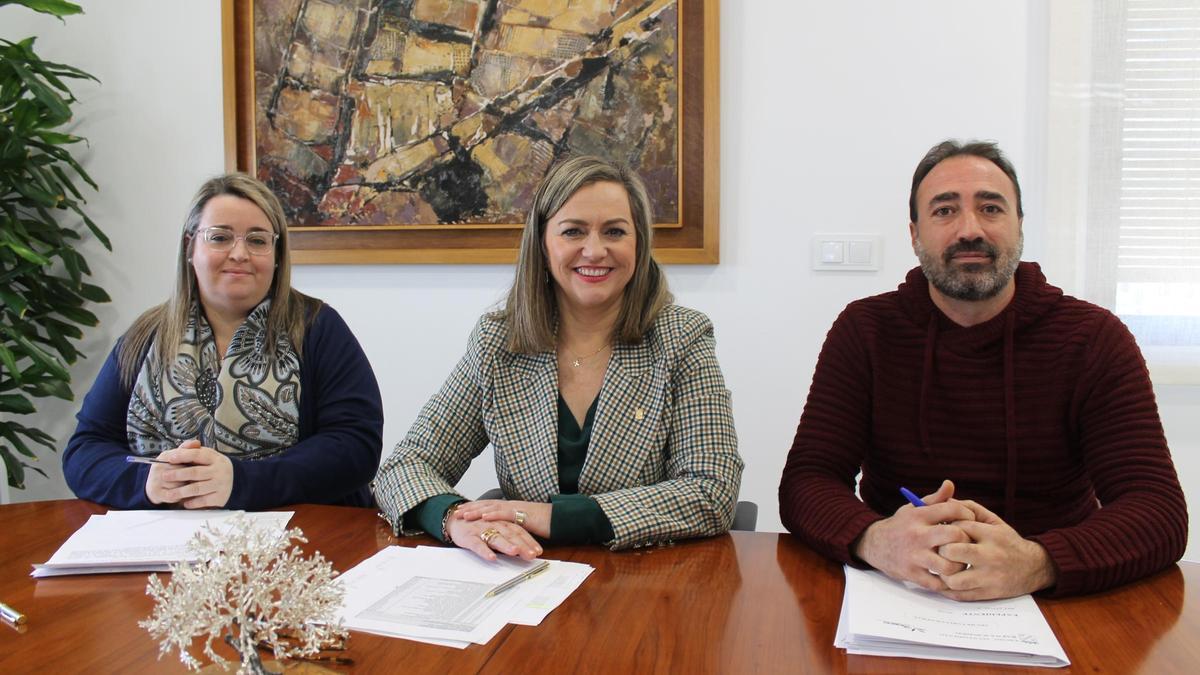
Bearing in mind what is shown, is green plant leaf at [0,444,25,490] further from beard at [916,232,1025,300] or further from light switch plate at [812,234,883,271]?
beard at [916,232,1025,300]

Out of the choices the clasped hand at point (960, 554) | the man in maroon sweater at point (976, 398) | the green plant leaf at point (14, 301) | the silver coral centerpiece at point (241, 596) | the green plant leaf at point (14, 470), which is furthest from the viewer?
the green plant leaf at point (14, 470)

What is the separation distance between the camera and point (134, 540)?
1.44 m

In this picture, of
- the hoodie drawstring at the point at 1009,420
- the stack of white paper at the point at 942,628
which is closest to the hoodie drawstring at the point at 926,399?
the hoodie drawstring at the point at 1009,420

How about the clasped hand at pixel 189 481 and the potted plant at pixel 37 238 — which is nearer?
the clasped hand at pixel 189 481

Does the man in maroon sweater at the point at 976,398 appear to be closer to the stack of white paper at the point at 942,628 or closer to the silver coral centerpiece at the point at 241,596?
the stack of white paper at the point at 942,628

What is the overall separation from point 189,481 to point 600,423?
2.54 ft

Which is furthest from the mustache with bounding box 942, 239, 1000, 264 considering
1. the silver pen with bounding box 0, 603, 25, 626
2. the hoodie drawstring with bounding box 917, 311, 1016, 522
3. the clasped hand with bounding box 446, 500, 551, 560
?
the silver pen with bounding box 0, 603, 25, 626

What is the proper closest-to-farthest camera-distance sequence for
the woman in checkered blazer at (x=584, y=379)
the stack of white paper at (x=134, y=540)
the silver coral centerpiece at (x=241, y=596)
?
the silver coral centerpiece at (x=241, y=596) → the stack of white paper at (x=134, y=540) → the woman in checkered blazer at (x=584, y=379)

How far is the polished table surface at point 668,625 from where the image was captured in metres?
1.00

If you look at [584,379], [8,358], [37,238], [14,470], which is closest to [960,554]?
[584,379]

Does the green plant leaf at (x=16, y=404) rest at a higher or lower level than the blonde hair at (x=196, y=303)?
lower

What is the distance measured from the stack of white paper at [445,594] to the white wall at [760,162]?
5.49 feet

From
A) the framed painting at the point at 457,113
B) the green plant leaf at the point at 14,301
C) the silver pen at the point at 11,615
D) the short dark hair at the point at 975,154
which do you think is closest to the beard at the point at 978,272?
the short dark hair at the point at 975,154

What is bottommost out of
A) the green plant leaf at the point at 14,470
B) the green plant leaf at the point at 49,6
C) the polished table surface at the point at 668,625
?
the green plant leaf at the point at 14,470
